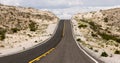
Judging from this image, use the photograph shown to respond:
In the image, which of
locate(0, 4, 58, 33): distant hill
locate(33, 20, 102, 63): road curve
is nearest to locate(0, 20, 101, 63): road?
locate(33, 20, 102, 63): road curve

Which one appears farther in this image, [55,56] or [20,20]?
[20,20]

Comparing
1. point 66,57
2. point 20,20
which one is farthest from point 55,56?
point 20,20

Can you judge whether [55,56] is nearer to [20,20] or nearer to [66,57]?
[66,57]

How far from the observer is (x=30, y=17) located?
403 ft

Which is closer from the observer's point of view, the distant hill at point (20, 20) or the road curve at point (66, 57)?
the road curve at point (66, 57)

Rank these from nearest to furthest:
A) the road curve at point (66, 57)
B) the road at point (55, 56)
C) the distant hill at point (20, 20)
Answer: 1. the road curve at point (66, 57)
2. the road at point (55, 56)
3. the distant hill at point (20, 20)

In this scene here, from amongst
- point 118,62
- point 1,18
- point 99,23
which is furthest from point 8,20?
point 118,62

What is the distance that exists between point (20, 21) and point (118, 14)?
50.0 metres

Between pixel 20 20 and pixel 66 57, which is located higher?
pixel 66 57

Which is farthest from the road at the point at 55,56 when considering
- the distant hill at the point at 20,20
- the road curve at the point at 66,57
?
the distant hill at the point at 20,20

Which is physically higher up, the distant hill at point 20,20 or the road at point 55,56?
the road at point 55,56

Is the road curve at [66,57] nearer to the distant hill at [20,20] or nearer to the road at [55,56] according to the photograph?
the road at [55,56]

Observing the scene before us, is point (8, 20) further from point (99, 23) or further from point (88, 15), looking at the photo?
point (88, 15)

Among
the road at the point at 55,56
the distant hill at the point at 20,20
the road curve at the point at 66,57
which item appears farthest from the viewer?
the distant hill at the point at 20,20
